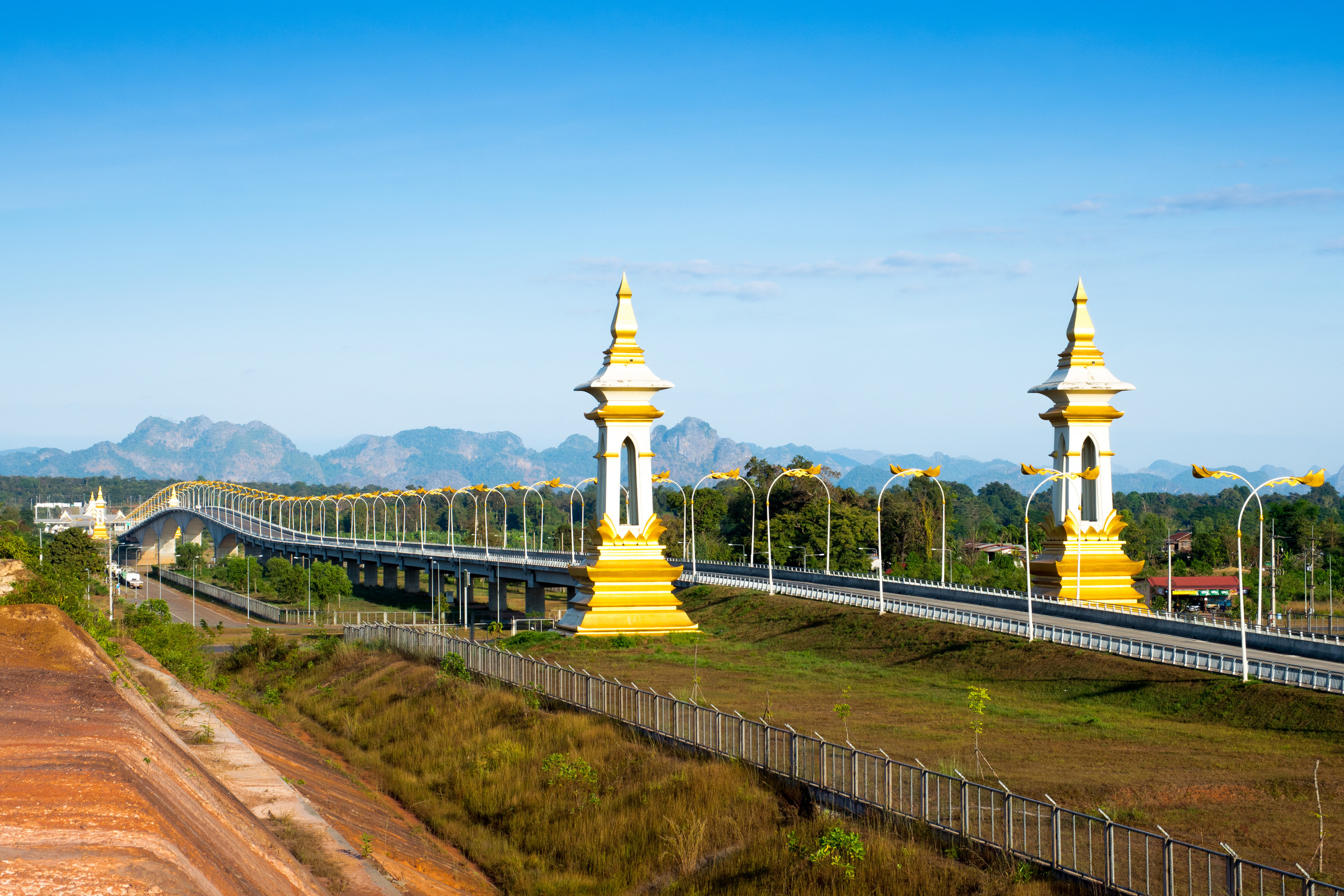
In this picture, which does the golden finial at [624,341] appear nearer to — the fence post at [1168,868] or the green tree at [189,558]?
the fence post at [1168,868]

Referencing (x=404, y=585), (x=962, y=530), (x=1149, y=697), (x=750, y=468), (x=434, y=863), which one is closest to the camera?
(x=434, y=863)

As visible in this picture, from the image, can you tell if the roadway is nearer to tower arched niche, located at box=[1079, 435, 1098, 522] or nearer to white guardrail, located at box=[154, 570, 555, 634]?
white guardrail, located at box=[154, 570, 555, 634]

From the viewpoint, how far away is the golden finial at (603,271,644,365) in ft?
155

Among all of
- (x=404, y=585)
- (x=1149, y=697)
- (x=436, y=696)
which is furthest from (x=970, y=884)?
(x=404, y=585)

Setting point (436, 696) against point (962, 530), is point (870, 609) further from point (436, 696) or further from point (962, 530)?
point (962, 530)

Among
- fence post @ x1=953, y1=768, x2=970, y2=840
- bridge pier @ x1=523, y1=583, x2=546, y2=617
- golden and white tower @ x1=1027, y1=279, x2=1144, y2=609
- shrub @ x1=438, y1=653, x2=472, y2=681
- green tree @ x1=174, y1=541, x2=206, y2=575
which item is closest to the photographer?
fence post @ x1=953, y1=768, x2=970, y2=840

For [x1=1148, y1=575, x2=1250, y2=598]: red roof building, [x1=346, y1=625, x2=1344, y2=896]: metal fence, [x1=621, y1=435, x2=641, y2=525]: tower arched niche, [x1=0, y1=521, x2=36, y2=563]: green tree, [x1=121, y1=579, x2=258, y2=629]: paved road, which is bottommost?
[x1=121, y1=579, x2=258, y2=629]: paved road

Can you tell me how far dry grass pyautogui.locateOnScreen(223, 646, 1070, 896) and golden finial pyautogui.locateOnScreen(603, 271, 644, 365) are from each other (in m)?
14.8

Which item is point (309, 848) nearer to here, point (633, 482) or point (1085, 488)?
point (633, 482)

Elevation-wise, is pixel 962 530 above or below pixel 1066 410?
below

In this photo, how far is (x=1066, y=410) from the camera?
48875mm

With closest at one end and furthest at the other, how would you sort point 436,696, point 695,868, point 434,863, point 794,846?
point 794,846 → point 695,868 → point 434,863 → point 436,696

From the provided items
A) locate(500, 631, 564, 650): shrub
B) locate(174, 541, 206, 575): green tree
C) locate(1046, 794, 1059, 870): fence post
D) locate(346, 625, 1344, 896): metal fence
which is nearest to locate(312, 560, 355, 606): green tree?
locate(174, 541, 206, 575): green tree

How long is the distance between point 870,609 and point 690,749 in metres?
27.2
